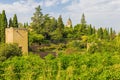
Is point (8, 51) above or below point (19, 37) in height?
below

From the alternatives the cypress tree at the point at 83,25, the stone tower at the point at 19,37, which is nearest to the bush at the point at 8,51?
the stone tower at the point at 19,37

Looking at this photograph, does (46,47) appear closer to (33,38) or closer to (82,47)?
(33,38)

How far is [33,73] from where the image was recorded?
9.31 metres

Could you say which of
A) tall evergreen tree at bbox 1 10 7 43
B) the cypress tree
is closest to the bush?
tall evergreen tree at bbox 1 10 7 43

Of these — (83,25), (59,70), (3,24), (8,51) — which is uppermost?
(83,25)

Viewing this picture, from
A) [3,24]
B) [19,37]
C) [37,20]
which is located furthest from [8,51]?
[37,20]

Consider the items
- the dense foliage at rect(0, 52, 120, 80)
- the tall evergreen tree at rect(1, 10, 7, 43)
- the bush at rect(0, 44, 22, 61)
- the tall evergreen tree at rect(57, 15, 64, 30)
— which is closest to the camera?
the dense foliage at rect(0, 52, 120, 80)

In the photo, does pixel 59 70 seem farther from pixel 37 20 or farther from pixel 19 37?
pixel 37 20

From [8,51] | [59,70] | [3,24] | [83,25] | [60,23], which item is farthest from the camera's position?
[83,25]

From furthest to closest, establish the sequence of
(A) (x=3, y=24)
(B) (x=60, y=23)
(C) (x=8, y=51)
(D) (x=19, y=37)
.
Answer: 1. (B) (x=60, y=23)
2. (A) (x=3, y=24)
3. (D) (x=19, y=37)
4. (C) (x=8, y=51)

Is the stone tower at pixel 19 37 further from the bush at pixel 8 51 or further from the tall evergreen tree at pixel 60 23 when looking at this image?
the tall evergreen tree at pixel 60 23

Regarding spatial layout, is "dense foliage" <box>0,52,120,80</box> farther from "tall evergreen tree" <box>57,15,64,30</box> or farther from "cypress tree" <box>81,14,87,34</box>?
"cypress tree" <box>81,14,87,34</box>

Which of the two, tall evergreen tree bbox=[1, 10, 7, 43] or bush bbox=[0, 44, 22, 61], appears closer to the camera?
bush bbox=[0, 44, 22, 61]

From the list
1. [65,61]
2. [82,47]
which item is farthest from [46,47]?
[65,61]
